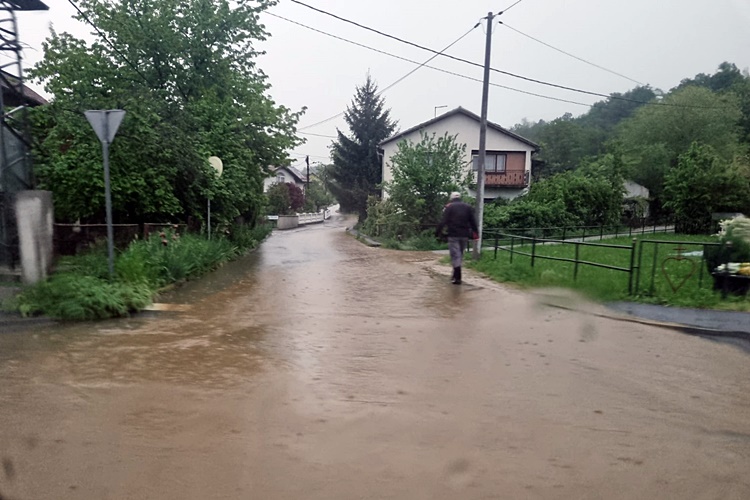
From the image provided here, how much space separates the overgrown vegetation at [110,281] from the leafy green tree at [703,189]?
28.9 metres

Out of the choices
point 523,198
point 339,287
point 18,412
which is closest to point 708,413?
point 18,412

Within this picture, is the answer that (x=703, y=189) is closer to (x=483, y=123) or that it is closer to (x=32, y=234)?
(x=483, y=123)

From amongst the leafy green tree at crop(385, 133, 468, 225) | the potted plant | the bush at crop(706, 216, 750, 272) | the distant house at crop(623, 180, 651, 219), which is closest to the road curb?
the potted plant

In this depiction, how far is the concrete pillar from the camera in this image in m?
9.30

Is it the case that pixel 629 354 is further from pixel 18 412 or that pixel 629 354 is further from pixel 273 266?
pixel 273 266

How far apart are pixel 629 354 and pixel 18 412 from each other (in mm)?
6471

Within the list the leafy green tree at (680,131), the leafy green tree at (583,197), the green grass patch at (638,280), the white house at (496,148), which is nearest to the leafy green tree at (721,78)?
the leafy green tree at (680,131)

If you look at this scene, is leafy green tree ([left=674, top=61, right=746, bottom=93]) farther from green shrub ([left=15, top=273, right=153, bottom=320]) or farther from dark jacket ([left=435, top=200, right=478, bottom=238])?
green shrub ([left=15, top=273, right=153, bottom=320])

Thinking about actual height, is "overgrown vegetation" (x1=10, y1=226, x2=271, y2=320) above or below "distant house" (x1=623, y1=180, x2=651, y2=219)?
below

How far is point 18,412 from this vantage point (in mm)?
4879

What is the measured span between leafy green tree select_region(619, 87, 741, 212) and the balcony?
10.4 metres

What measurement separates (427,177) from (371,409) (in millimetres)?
19420

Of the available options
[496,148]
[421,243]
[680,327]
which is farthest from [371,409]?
[496,148]

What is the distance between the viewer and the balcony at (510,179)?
40031mm
